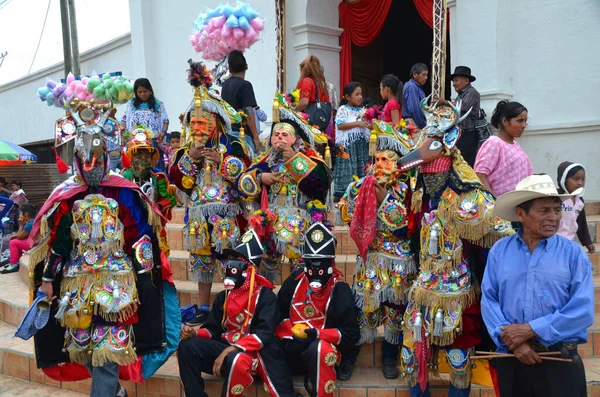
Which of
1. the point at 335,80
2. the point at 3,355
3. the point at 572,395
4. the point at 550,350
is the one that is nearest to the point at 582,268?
the point at 550,350

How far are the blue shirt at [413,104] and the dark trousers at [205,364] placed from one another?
14.3ft

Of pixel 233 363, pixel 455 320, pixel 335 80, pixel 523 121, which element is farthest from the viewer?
pixel 335 80

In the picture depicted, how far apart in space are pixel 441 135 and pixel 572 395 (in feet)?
5.86

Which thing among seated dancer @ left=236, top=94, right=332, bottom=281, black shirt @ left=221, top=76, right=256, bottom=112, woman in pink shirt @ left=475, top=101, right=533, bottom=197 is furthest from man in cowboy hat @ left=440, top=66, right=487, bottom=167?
seated dancer @ left=236, top=94, right=332, bottom=281

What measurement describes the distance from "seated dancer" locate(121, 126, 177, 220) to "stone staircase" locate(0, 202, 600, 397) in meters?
1.11

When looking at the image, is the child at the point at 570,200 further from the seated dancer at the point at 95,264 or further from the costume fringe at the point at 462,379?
the seated dancer at the point at 95,264

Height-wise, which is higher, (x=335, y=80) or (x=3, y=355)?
(x=335, y=80)

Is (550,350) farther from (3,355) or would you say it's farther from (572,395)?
(3,355)

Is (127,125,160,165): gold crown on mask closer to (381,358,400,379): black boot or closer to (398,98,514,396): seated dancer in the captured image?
(398,98,514,396): seated dancer

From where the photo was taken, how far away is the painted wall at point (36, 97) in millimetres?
15047

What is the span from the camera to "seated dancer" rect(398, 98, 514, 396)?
3896 millimetres

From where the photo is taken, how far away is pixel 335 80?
1091 cm

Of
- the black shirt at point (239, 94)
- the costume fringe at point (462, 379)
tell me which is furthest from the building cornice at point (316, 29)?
the costume fringe at point (462, 379)

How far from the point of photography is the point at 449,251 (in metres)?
3.96
